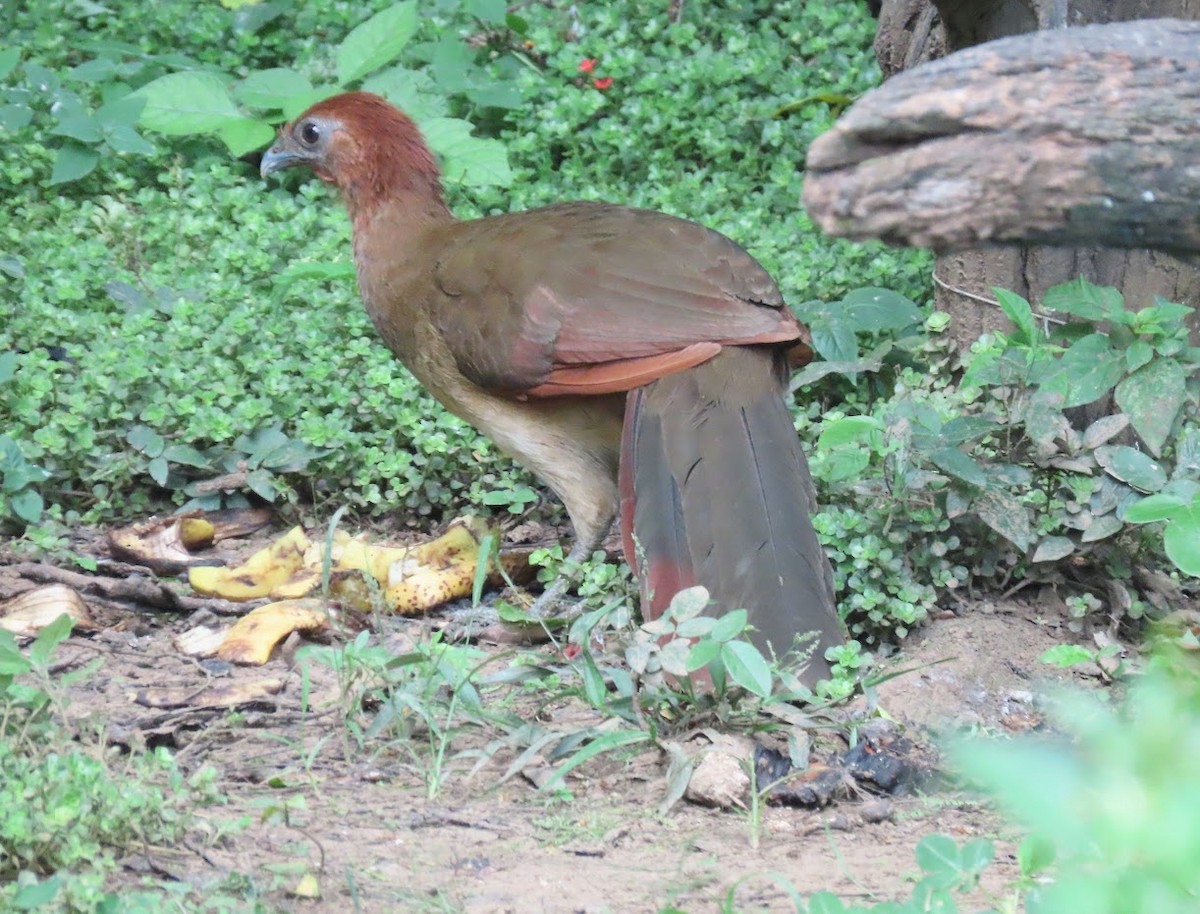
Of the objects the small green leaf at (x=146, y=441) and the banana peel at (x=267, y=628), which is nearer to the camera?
the banana peel at (x=267, y=628)

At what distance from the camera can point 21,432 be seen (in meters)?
5.23

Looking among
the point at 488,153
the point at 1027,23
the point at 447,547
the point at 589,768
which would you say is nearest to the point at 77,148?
the point at 488,153

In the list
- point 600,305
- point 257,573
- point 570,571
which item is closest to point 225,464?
point 257,573

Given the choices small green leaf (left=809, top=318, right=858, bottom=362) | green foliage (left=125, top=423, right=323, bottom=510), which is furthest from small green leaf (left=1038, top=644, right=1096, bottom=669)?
green foliage (left=125, top=423, right=323, bottom=510)

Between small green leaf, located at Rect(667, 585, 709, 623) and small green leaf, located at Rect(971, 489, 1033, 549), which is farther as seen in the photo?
small green leaf, located at Rect(971, 489, 1033, 549)

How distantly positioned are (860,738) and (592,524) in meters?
1.50

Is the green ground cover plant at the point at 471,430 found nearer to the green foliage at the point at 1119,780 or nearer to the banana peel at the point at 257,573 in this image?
the green foliage at the point at 1119,780

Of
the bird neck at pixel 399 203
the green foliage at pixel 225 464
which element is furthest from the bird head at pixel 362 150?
the green foliage at pixel 225 464

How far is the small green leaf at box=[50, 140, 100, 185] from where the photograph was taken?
6695mm

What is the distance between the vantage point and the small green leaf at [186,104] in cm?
683

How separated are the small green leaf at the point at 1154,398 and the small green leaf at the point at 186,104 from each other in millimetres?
4188

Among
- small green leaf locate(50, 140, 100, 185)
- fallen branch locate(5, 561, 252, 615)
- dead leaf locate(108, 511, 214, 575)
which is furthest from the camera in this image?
small green leaf locate(50, 140, 100, 185)

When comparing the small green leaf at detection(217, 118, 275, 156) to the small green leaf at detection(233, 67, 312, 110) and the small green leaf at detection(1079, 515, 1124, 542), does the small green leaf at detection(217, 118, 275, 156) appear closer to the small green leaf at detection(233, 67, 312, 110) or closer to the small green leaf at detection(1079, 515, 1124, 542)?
the small green leaf at detection(233, 67, 312, 110)

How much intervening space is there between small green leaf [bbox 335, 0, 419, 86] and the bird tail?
128 inches
